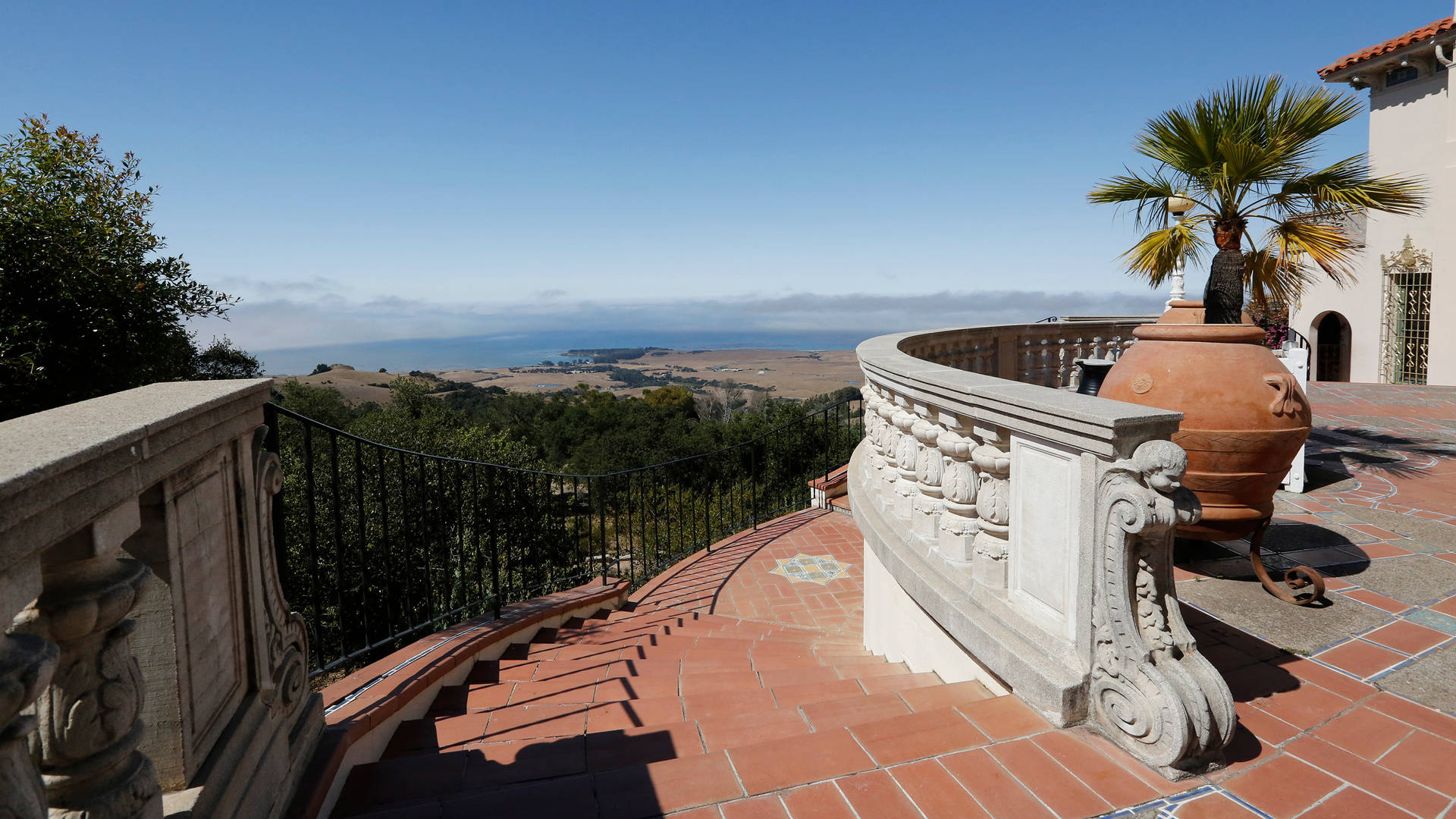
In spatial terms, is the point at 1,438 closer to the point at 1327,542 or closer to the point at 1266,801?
the point at 1266,801

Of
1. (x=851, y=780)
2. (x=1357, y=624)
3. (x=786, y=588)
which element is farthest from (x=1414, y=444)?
(x=851, y=780)

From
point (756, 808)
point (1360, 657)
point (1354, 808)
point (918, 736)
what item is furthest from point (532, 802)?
point (1360, 657)

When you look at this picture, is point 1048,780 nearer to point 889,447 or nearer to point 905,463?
point 905,463

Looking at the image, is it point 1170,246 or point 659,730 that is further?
point 1170,246

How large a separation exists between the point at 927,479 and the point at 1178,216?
128 inches

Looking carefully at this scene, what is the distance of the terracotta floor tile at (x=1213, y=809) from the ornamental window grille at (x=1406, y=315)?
17942mm

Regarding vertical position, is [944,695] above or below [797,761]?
below

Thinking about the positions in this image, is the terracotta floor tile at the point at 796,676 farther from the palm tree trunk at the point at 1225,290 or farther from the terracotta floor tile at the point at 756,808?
the palm tree trunk at the point at 1225,290

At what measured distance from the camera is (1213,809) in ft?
6.79

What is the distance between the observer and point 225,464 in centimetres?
194

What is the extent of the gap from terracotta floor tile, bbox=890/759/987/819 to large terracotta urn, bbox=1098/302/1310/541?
2.11m

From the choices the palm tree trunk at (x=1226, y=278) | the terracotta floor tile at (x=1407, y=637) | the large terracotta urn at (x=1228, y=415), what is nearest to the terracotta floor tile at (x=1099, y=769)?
the large terracotta urn at (x=1228, y=415)

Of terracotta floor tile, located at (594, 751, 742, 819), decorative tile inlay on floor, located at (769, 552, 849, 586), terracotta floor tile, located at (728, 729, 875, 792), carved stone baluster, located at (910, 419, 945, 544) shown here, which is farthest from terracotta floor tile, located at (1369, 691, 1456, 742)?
decorative tile inlay on floor, located at (769, 552, 849, 586)

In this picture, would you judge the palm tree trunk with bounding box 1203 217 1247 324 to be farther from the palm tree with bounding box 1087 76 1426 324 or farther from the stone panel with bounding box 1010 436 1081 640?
the stone panel with bounding box 1010 436 1081 640
